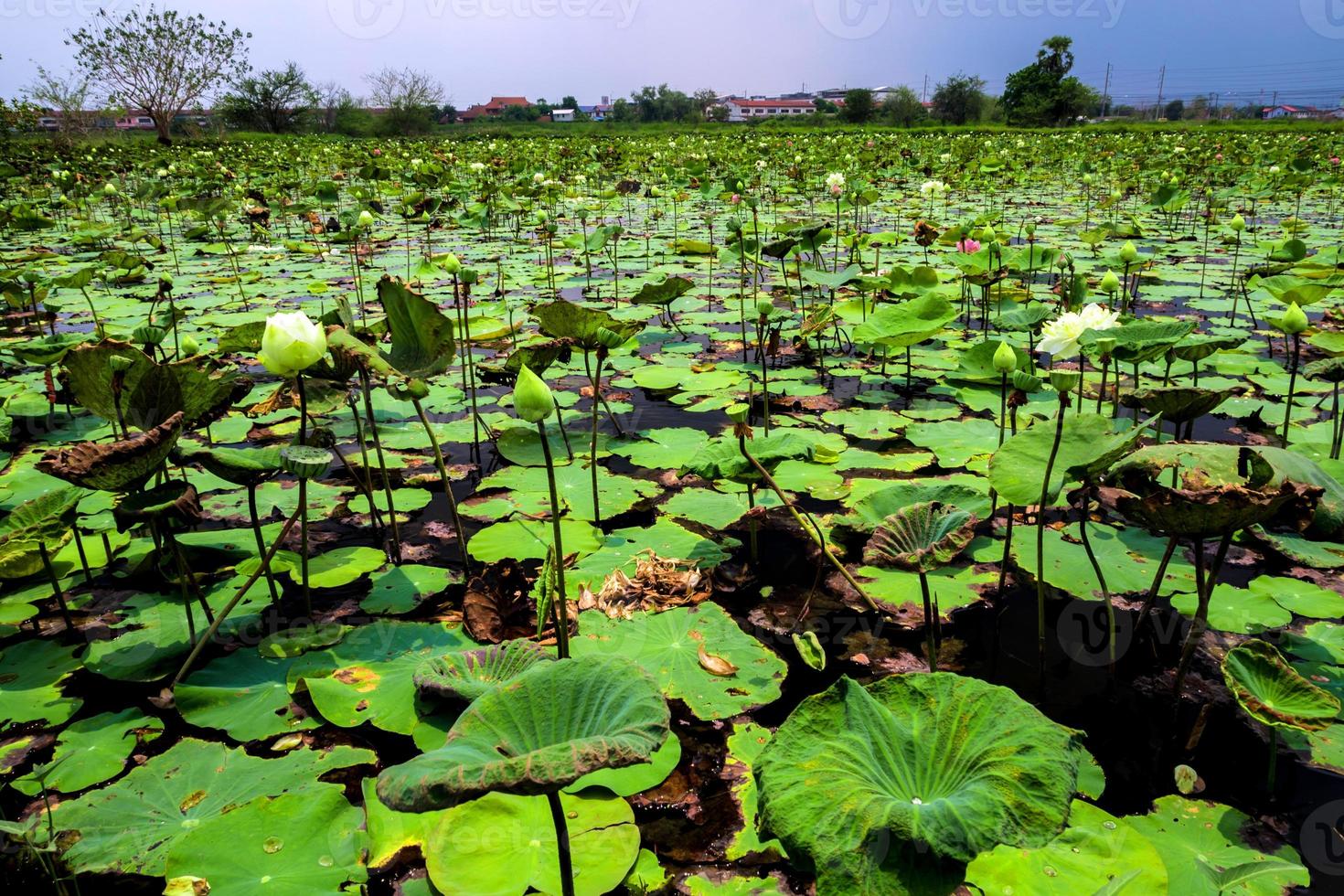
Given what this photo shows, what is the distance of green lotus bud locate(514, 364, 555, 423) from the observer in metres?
1.43

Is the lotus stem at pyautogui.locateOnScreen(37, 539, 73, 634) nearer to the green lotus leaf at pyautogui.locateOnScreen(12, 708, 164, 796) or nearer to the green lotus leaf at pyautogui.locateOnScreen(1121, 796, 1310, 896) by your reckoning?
the green lotus leaf at pyautogui.locateOnScreen(12, 708, 164, 796)

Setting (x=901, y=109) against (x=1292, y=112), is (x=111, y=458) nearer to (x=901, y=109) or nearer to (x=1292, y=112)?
(x=901, y=109)

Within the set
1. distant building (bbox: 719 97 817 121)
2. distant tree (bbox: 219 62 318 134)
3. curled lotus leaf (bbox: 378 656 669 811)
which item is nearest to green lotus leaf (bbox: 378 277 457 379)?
curled lotus leaf (bbox: 378 656 669 811)

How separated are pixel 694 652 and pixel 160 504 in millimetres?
1313

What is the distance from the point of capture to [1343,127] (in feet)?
82.2

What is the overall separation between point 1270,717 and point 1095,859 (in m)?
0.45

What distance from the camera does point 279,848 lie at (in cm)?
135

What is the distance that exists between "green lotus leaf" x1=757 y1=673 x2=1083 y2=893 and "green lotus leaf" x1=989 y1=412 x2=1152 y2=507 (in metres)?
0.75

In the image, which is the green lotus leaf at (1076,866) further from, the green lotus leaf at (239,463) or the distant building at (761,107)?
the distant building at (761,107)

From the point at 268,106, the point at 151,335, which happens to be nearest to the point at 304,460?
the point at 151,335

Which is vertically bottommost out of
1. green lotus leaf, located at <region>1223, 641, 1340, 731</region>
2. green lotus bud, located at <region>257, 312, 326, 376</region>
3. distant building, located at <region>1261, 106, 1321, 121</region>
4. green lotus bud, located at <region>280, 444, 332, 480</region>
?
green lotus leaf, located at <region>1223, 641, 1340, 731</region>

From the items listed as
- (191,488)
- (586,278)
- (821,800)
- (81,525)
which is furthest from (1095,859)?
(586,278)

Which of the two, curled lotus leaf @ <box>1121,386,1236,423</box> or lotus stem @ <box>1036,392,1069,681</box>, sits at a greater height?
curled lotus leaf @ <box>1121,386,1236,423</box>

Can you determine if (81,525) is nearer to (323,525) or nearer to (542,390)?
(323,525)
